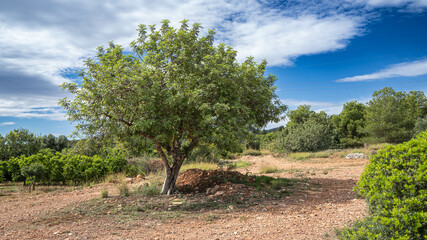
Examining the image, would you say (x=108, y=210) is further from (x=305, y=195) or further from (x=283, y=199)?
(x=305, y=195)

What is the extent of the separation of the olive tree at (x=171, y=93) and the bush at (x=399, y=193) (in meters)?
3.70

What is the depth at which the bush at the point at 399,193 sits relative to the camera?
3.41 meters

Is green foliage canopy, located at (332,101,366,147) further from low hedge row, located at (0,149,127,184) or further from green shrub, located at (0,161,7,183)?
green shrub, located at (0,161,7,183)

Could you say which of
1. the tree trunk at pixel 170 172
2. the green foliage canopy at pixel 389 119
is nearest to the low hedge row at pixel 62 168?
the tree trunk at pixel 170 172

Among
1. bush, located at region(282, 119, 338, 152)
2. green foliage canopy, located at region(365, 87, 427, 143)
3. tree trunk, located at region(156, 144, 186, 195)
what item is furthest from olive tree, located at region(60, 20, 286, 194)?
green foliage canopy, located at region(365, 87, 427, 143)

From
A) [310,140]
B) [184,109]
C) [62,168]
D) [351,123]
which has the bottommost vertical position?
[62,168]

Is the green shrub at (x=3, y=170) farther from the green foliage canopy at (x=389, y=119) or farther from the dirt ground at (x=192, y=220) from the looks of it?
the green foliage canopy at (x=389, y=119)

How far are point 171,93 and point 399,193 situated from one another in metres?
5.66

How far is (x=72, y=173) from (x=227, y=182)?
787cm

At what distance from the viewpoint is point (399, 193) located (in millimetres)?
3770

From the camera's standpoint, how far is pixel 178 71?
8.13m

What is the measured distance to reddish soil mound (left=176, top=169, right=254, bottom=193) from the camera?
32.1 feet

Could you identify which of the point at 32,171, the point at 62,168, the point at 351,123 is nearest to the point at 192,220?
the point at 32,171

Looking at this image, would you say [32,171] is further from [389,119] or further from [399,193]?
[389,119]
